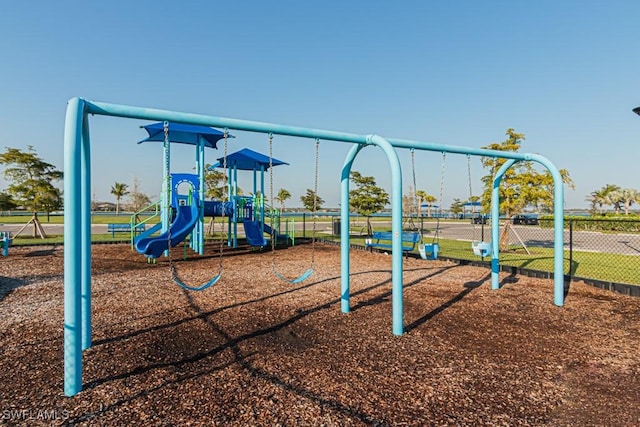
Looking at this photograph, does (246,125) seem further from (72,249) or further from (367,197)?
(367,197)

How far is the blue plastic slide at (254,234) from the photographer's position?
12.8 meters

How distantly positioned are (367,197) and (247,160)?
8.88m

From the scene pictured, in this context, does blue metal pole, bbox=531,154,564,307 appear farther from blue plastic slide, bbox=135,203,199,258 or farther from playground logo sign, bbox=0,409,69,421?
blue plastic slide, bbox=135,203,199,258

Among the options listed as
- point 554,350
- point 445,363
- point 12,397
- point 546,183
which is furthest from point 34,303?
point 546,183

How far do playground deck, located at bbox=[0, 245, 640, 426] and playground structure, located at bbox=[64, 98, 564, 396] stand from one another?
345mm

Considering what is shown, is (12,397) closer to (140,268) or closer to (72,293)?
(72,293)

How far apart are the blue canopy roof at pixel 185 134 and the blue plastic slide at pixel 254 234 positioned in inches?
136

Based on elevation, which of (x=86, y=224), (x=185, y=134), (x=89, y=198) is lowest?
(x=86, y=224)

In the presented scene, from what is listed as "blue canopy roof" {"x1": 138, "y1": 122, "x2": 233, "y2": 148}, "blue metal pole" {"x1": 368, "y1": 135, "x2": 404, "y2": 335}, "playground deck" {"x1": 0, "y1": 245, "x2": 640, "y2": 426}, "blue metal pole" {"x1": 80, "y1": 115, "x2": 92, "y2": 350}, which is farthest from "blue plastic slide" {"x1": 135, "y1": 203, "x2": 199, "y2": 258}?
"blue metal pole" {"x1": 368, "y1": 135, "x2": 404, "y2": 335}

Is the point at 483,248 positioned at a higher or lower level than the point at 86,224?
lower

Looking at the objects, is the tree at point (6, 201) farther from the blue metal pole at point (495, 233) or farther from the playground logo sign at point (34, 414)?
the blue metal pole at point (495, 233)

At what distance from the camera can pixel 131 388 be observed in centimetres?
301

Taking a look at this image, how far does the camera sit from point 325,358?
3.65 metres

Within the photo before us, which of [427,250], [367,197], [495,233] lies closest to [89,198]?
[427,250]
